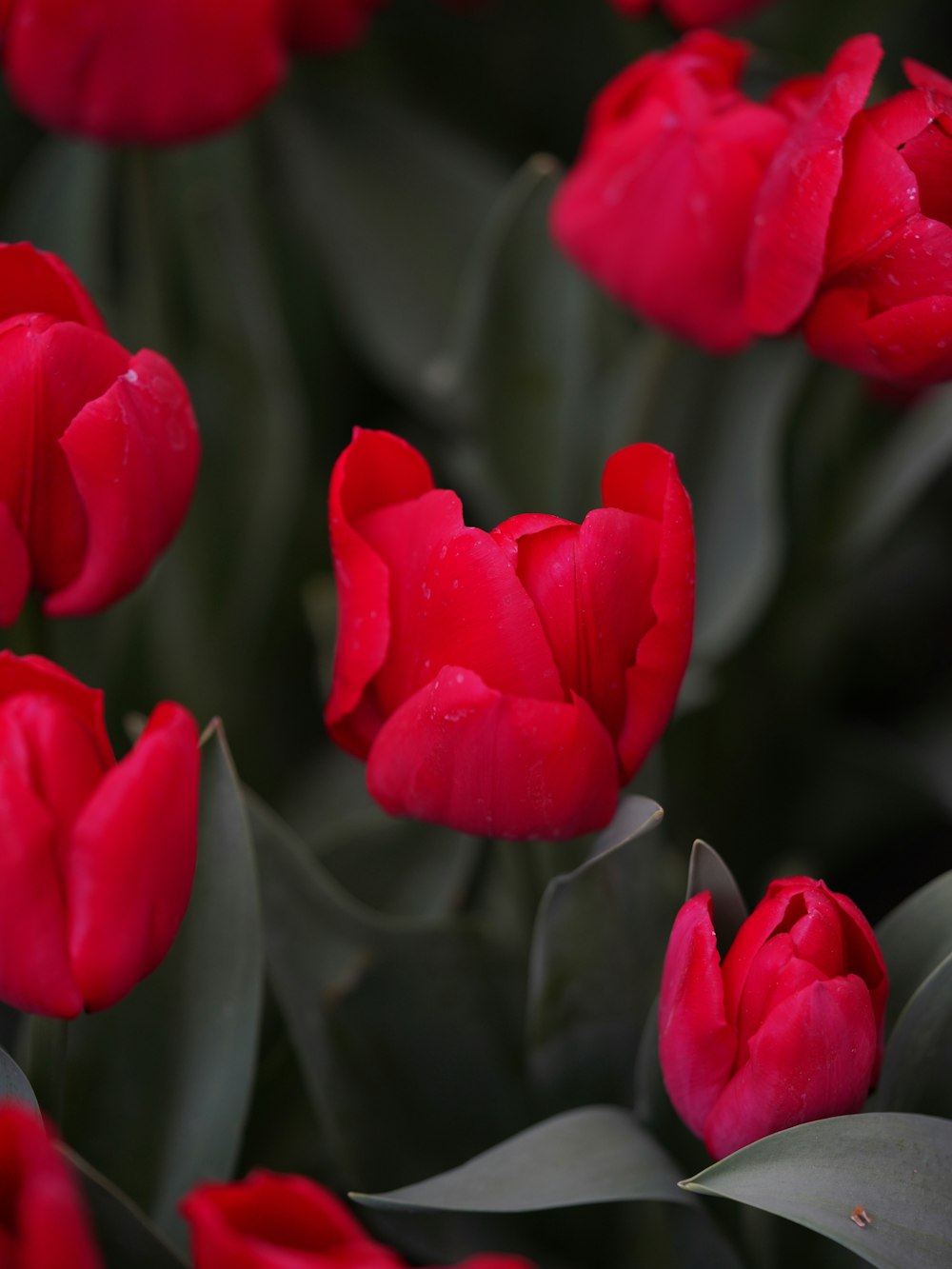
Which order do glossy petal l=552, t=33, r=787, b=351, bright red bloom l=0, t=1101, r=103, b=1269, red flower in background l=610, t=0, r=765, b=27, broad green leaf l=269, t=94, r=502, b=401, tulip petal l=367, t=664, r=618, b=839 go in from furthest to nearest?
broad green leaf l=269, t=94, r=502, b=401, red flower in background l=610, t=0, r=765, b=27, glossy petal l=552, t=33, r=787, b=351, tulip petal l=367, t=664, r=618, b=839, bright red bloom l=0, t=1101, r=103, b=1269

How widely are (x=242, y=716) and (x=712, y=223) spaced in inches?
14.1

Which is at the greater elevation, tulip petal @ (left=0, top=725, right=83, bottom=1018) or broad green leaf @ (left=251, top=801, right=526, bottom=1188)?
tulip petal @ (left=0, top=725, right=83, bottom=1018)

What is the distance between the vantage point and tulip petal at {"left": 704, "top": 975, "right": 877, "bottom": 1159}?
320mm

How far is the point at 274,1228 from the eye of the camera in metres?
0.27

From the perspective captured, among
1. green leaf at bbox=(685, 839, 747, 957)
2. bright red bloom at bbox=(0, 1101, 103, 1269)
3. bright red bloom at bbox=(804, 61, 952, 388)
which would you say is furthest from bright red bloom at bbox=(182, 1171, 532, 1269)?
bright red bloom at bbox=(804, 61, 952, 388)

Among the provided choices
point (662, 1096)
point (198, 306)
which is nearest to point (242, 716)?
point (198, 306)

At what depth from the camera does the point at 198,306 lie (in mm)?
731

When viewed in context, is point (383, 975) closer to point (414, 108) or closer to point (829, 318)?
point (829, 318)

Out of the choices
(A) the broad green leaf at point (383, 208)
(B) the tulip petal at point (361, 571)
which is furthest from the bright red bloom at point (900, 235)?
(A) the broad green leaf at point (383, 208)

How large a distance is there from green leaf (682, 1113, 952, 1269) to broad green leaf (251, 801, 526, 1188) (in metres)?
0.16

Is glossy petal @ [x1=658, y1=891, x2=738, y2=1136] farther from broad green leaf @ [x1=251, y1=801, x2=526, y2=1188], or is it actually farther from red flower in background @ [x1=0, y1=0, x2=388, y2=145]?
red flower in background @ [x1=0, y1=0, x2=388, y2=145]

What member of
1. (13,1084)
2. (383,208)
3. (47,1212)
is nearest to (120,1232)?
(13,1084)

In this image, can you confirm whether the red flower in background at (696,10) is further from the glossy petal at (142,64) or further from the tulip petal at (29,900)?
the tulip petal at (29,900)

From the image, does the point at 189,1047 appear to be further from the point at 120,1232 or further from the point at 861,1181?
the point at 861,1181
